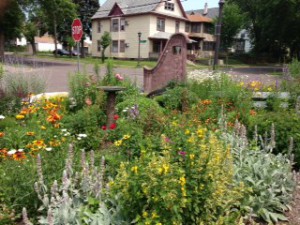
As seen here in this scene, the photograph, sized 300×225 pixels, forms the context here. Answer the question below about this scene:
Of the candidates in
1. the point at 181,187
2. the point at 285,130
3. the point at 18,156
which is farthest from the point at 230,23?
the point at 181,187

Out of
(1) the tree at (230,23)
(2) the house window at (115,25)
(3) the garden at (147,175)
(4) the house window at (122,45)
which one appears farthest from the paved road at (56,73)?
(1) the tree at (230,23)

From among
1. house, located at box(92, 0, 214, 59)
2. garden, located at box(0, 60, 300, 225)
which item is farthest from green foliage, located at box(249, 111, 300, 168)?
house, located at box(92, 0, 214, 59)

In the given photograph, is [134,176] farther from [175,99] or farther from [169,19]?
[169,19]

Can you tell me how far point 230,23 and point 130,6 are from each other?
14.6 meters

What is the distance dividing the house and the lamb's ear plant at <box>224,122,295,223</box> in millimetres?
37774

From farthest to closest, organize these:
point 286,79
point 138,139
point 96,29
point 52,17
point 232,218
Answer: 1. point 96,29
2. point 52,17
3. point 286,79
4. point 138,139
5. point 232,218

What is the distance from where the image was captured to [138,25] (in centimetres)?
4375

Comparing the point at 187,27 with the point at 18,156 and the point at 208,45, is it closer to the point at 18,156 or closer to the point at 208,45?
the point at 208,45

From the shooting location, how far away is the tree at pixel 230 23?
48.8 meters

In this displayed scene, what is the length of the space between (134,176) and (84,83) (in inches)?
212

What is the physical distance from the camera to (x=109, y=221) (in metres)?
2.72

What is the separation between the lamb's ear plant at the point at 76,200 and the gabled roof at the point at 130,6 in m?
39.1

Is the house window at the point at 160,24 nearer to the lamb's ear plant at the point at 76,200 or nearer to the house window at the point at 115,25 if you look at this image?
the house window at the point at 115,25

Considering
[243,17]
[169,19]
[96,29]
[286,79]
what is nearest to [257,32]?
[243,17]
